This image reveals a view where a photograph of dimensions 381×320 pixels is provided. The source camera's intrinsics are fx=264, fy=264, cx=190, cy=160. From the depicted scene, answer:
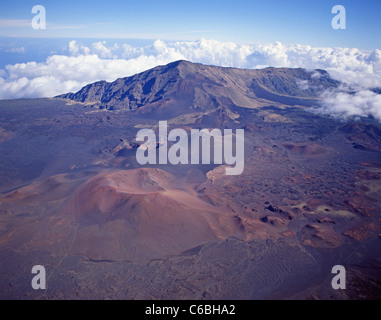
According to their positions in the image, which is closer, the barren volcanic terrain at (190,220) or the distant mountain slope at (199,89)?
the barren volcanic terrain at (190,220)

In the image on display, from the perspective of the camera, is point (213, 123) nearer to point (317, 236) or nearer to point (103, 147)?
point (103, 147)

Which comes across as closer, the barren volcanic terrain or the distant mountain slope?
the barren volcanic terrain

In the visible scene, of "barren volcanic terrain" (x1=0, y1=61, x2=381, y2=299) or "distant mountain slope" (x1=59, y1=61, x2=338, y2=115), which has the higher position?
"distant mountain slope" (x1=59, y1=61, x2=338, y2=115)

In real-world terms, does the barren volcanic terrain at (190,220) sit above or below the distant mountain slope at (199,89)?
below

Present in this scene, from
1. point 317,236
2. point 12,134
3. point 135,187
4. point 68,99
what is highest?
point 68,99
